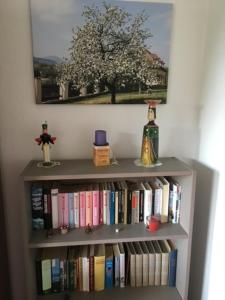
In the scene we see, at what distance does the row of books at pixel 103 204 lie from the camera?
131 cm

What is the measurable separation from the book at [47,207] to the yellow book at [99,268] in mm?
306

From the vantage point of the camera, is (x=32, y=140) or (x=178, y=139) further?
(x=178, y=139)

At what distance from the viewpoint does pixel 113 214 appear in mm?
1357

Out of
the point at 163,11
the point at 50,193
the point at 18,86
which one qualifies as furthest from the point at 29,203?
the point at 163,11

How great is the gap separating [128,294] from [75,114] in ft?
3.40

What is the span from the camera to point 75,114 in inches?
55.6

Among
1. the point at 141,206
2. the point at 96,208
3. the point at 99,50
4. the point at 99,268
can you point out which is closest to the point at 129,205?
the point at 141,206

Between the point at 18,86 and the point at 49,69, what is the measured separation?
189mm

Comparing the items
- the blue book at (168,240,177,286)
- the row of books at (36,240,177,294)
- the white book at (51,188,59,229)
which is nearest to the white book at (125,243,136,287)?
the row of books at (36,240,177,294)

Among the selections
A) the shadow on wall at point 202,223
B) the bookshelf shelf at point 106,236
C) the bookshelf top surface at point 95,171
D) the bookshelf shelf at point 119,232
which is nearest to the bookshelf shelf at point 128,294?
the bookshelf shelf at point 119,232

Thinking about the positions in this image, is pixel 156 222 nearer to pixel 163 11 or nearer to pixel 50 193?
pixel 50 193

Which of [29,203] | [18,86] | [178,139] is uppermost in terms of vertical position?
[18,86]

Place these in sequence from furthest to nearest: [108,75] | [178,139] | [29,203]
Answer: [178,139] < [108,75] < [29,203]

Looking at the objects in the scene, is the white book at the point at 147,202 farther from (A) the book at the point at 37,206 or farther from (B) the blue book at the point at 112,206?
(A) the book at the point at 37,206
